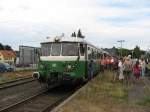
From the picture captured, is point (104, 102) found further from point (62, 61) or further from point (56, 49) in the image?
point (56, 49)

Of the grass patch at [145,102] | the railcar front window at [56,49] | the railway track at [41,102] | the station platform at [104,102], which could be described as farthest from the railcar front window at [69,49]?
the grass patch at [145,102]

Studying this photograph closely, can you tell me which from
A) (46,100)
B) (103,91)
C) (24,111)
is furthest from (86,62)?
(24,111)

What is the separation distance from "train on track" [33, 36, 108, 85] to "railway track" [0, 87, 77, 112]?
0.87 m

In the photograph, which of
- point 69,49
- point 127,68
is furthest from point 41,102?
point 127,68

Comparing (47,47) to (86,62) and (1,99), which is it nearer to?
(86,62)

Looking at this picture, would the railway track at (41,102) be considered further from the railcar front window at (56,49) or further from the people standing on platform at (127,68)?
the people standing on platform at (127,68)

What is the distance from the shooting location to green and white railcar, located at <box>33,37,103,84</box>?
73.2 ft

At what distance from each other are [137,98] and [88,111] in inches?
179

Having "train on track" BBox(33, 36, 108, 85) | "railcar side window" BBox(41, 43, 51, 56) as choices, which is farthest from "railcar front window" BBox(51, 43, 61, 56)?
"railcar side window" BBox(41, 43, 51, 56)

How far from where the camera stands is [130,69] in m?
28.8

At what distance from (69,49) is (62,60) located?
87 centimetres

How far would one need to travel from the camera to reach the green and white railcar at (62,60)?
2230cm

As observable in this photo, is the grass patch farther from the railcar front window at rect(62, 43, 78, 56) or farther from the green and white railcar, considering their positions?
the railcar front window at rect(62, 43, 78, 56)

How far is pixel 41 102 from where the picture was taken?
19172 millimetres
